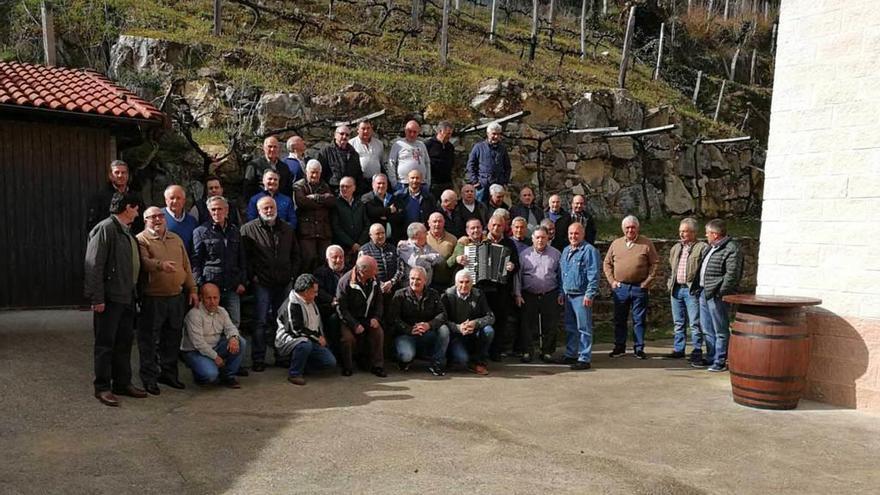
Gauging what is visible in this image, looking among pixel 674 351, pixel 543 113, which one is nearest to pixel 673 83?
pixel 543 113

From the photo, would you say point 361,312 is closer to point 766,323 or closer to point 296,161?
point 296,161

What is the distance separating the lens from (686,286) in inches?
282

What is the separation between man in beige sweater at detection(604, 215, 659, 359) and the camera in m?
7.25

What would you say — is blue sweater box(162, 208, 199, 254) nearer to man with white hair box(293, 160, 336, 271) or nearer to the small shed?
man with white hair box(293, 160, 336, 271)

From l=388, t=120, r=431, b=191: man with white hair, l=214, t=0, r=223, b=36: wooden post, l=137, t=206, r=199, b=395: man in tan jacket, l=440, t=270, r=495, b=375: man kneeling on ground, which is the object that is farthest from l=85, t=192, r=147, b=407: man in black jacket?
l=214, t=0, r=223, b=36: wooden post

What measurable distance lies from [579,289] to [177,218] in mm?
4106

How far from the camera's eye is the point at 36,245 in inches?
289

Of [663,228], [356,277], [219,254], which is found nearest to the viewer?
[219,254]

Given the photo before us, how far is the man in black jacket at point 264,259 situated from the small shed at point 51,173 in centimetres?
214

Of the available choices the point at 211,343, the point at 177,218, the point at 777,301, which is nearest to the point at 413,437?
the point at 211,343

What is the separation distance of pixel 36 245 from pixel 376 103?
19.9 ft

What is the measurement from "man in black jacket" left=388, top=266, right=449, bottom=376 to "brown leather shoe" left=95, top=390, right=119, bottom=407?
2.49 m

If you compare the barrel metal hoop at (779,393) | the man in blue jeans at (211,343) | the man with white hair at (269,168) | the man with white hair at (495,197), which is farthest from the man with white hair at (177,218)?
the barrel metal hoop at (779,393)

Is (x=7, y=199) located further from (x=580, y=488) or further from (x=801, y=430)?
(x=801, y=430)
